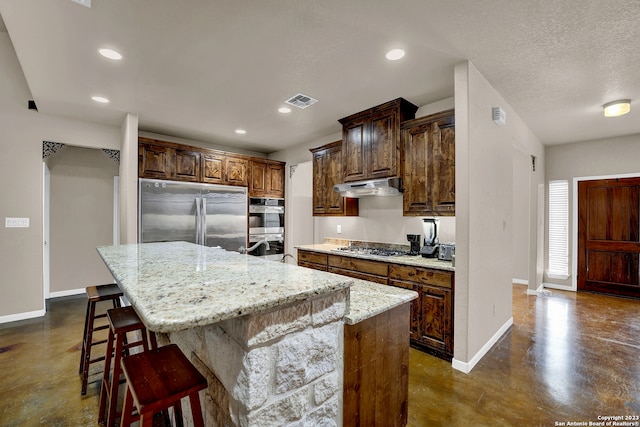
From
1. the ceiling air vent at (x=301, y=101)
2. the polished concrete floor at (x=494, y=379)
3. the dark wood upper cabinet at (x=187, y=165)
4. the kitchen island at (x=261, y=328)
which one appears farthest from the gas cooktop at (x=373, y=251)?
the dark wood upper cabinet at (x=187, y=165)

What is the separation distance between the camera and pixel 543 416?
194cm

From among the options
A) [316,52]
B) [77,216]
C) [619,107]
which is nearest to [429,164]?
[316,52]

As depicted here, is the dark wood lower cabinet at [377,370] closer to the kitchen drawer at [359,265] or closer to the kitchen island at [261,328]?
the kitchen island at [261,328]

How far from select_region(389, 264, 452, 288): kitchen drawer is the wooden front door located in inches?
166

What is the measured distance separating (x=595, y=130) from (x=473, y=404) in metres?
4.53

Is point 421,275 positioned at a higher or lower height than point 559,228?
lower

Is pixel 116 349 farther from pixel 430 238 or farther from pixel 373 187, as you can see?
pixel 430 238

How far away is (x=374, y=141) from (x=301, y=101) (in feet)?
3.18

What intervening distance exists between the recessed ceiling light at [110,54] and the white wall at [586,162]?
651 cm

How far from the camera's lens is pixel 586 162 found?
16.4ft

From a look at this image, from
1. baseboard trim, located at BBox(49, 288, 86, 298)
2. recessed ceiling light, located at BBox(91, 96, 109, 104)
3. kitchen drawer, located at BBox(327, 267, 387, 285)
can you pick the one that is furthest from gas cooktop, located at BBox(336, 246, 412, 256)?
baseboard trim, located at BBox(49, 288, 86, 298)

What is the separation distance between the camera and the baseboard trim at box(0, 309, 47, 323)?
3574mm

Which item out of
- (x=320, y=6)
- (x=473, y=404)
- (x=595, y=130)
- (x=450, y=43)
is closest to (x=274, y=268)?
(x=320, y=6)

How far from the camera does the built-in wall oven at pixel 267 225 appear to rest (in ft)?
17.0
